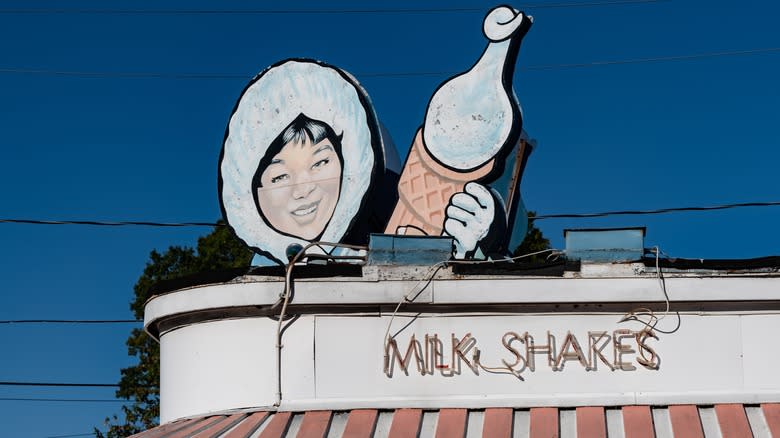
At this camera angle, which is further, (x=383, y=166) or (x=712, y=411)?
(x=383, y=166)

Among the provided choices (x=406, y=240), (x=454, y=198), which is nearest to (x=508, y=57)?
(x=454, y=198)

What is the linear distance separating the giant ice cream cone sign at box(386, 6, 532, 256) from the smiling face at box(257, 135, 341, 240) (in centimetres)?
87

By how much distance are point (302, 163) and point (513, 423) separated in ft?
19.0

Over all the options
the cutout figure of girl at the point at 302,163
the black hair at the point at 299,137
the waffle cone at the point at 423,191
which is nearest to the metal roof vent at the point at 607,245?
the waffle cone at the point at 423,191

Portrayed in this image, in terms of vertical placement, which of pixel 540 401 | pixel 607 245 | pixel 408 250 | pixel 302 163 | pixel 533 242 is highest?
pixel 533 242

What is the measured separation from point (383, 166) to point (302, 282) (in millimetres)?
3506

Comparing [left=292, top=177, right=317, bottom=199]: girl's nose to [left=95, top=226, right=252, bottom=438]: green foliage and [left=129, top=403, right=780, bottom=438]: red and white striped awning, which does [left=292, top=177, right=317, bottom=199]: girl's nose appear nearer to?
[left=129, top=403, right=780, bottom=438]: red and white striped awning

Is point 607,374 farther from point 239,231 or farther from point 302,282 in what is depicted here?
point 239,231

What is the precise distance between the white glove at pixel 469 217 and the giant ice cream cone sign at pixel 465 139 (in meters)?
0.01

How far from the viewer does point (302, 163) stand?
60.1ft

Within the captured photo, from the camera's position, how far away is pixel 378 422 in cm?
1396

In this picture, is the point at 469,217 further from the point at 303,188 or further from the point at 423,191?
the point at 303,188

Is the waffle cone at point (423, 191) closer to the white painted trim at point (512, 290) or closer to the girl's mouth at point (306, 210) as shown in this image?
the girl's mouth at point (306, 210)

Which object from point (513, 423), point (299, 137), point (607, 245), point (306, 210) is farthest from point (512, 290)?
point (299, 137)
